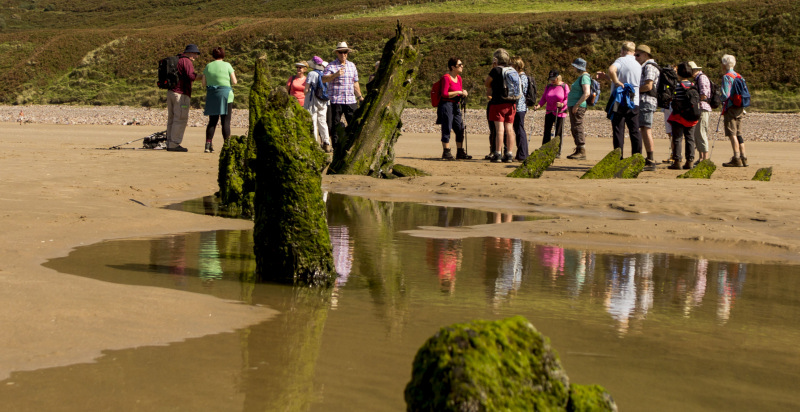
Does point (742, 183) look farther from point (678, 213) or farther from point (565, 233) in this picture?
point (565, 233)

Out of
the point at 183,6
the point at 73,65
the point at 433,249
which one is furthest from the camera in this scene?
the point at 183,6

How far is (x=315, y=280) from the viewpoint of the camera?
5.34m

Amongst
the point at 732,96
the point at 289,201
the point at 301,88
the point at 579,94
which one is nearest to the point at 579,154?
the point at 579,94

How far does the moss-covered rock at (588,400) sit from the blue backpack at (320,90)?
12.7 meters

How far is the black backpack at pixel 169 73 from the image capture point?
14914 millimetres

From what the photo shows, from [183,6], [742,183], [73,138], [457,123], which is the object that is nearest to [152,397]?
[742,183]

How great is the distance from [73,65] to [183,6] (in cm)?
4408

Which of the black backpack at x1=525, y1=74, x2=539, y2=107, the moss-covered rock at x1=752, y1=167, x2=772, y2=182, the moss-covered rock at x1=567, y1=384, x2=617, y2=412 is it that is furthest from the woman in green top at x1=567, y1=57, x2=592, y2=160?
the moss-covered rock at x1=567, y1=384, x2=617, y2=412

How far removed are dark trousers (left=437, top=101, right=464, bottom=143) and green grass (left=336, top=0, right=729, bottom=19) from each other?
5368 cm

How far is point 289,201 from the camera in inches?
217

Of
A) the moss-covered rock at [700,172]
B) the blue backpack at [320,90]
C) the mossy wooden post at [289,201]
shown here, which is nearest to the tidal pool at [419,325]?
the mossy wooden post at [289,201]

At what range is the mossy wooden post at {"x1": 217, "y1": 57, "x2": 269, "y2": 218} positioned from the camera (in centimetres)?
854

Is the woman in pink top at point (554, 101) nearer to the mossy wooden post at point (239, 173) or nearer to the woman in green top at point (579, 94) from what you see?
the woman in green top at point (579, 94)

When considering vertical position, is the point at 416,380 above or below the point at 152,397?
above
